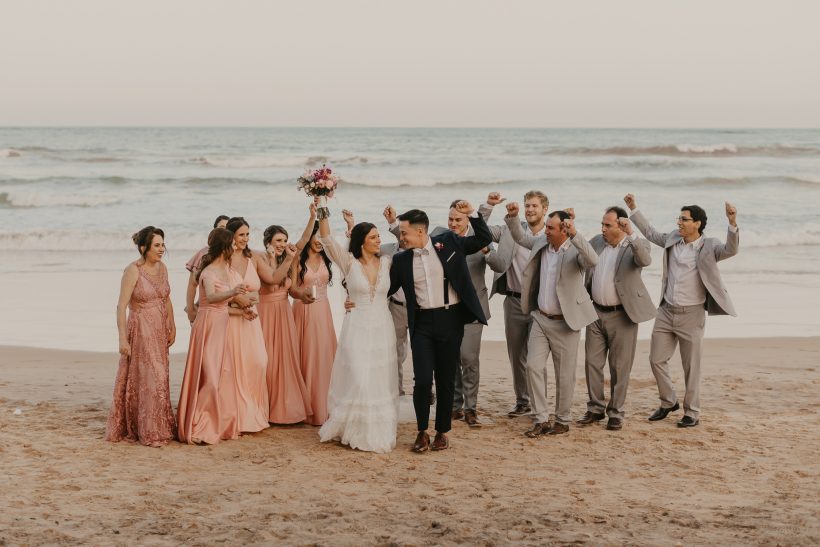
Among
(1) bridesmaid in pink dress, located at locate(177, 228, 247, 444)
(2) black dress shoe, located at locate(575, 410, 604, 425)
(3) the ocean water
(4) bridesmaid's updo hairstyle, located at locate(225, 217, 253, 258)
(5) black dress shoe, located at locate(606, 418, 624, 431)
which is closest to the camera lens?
(1) bridesmaid in pink dress, located at locate(177, 228, 247, 444)

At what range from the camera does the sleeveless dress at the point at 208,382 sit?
24.5ft

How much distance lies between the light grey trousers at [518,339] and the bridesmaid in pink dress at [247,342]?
222cm

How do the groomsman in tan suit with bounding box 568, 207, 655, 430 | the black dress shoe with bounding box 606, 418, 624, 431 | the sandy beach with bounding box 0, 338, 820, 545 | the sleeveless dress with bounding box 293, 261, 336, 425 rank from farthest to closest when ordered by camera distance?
the sleeveless dress with bounding box 293, 261, 336, 425, the black dress shoe with bounding box 606, 418, 624, 431, the groomsman in tan suit with bounding box 568, 207, 655, 430, the sandy beach with bounding box 0, 338, 820, 545

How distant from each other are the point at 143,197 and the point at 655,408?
24.0 metres

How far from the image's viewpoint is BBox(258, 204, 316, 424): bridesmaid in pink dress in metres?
7.93

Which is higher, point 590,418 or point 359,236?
point 359,236

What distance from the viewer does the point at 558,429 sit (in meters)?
7.77

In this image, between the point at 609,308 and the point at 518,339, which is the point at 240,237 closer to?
the point at 518,339

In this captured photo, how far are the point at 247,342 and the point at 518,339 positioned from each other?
245 centimetres

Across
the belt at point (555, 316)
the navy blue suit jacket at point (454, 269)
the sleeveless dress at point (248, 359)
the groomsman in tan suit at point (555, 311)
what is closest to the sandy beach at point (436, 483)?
the sleeveless dress at point (248, 359)

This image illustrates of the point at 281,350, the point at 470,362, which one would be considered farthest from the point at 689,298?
the point at 281,350

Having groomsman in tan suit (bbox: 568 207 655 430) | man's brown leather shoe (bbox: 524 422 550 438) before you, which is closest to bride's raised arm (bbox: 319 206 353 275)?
man's brown leather shoe (bbox: 524 422 550 438)

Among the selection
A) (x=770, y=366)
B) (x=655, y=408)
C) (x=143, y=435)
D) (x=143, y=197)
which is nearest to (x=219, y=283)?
(x=143, y=435)

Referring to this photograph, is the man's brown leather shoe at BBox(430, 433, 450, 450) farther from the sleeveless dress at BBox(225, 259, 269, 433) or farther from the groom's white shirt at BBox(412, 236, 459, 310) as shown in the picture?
the sleeveless dress at BBox(225, 259, 269, 433)
